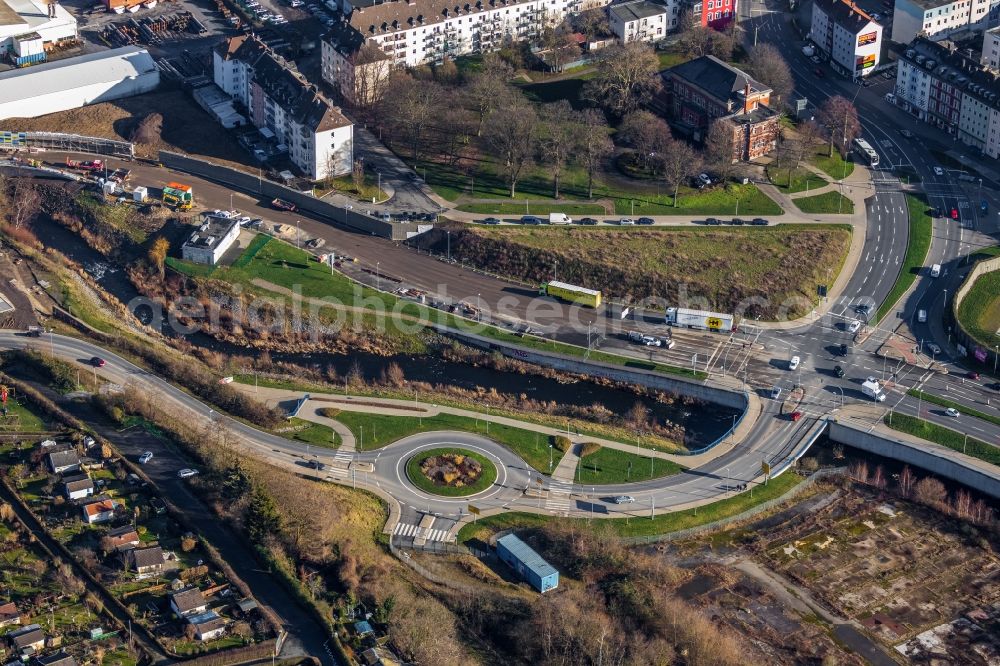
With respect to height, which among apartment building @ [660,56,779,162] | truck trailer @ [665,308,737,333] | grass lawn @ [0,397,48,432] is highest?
apartment building @ [660,56,779,162]

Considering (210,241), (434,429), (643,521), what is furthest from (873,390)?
(210,241)

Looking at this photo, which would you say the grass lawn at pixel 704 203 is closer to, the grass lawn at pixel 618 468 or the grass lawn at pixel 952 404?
the grass lawn at pixel 952 404

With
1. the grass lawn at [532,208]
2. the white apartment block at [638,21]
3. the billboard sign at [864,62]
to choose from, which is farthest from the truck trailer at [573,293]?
the billboard sign at [864,62]

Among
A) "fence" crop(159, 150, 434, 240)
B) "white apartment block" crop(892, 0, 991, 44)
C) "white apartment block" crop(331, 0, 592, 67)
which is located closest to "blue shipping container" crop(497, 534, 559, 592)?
"fence" crop(159, 150, 434, 240)

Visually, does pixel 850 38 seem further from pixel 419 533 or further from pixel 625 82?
pixel 419 533

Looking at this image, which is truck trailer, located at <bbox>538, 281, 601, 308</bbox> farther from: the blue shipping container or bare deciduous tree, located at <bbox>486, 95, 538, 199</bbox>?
the blue shipping container

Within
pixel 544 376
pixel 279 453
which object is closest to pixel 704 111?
pixel 544 376

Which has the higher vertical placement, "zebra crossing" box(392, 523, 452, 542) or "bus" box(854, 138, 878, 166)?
"bus" box(854, 138, 878, 166)
